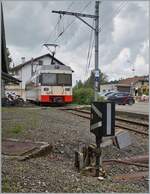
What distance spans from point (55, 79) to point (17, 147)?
22.1 metres

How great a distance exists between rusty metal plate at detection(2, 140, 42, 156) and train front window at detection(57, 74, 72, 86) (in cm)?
2133

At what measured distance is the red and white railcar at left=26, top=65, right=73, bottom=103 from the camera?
29234mm

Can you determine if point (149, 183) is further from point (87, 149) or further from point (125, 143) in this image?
point (125, 143)

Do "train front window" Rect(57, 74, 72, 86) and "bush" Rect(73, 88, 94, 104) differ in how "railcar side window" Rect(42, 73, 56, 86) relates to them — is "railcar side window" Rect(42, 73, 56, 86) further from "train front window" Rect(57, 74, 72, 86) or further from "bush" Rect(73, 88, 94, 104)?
"bush" Rect(73, 88, 94, 104)

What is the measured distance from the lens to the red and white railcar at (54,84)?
29.2 meters

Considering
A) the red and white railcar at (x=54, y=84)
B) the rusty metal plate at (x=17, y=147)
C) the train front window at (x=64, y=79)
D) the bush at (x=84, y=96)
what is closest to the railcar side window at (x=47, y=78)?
the red and white railcar at (x=54, y=84)

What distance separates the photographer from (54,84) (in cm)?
2967

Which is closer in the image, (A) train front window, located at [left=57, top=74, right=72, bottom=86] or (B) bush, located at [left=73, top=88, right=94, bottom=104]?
(A) train front window, located at [left=57, top=74, right=72, bottom=86]

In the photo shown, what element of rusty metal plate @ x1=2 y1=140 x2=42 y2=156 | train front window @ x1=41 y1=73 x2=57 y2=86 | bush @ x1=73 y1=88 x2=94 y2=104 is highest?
train front window @ x1=41 y1=73 x2=57 y2=86

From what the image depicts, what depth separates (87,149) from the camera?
6.25 metres

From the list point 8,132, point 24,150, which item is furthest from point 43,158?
point 8,132

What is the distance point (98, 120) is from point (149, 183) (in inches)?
46.8

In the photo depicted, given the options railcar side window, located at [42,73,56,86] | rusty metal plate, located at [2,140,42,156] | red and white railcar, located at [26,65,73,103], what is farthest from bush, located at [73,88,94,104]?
rusty metal plate, located at [2,140,42,156]

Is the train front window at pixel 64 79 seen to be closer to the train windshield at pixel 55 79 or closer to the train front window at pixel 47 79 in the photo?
the train windshield at pixel 55 79
